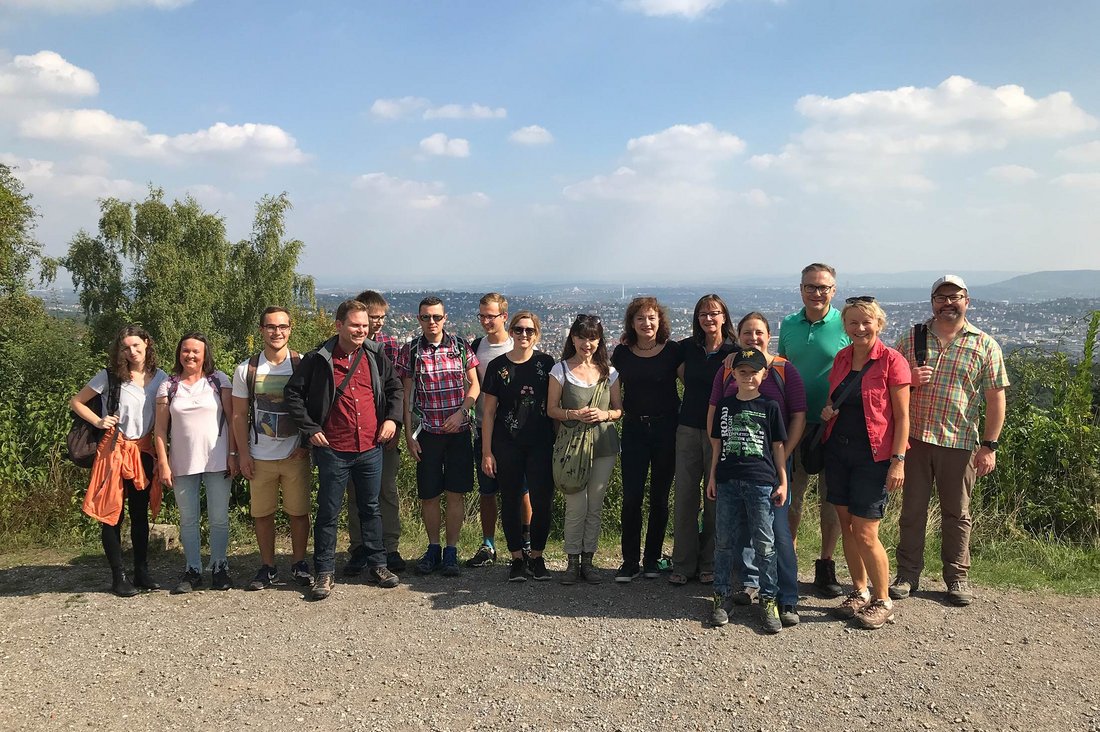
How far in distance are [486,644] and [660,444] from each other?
185 centimetres

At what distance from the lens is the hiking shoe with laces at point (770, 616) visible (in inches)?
166

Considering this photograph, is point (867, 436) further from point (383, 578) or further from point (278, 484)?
point (278, 484)

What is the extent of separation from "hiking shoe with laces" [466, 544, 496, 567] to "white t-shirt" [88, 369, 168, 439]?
2.58 m

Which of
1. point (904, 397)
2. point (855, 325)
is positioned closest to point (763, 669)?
point (904, 397)

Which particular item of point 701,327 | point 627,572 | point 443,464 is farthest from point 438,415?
point 701,327

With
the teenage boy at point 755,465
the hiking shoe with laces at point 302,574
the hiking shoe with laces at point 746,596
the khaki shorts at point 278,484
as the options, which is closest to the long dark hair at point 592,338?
the teenage boy at point 755,465

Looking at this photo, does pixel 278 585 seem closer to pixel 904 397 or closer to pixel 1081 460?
pixel 904 397

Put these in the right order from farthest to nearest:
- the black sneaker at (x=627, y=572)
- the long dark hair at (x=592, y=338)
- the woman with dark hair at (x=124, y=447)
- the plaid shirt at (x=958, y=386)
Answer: the black sneaker at (x=627, y=572) → the long dark hair at (x=592, y=338) → the woman with dark hair at (x=124, y=447) → the plaid shirt at (x=958, y=386)

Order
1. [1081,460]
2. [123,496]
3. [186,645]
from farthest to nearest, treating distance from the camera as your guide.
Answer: [1081,460] → [123,496] → [186,645]

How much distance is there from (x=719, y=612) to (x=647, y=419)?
1.40 metres

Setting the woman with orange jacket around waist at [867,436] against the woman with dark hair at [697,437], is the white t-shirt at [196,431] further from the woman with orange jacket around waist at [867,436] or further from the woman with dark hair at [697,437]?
the woman with orange jacket around waist at [867,436]

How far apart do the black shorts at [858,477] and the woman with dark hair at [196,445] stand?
4215 millimetres

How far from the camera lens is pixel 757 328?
4.46 meters

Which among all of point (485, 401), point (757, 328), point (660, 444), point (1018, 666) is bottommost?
point (1018, 666)
